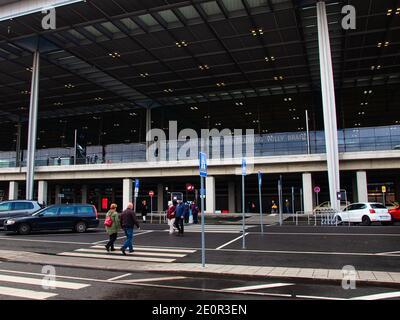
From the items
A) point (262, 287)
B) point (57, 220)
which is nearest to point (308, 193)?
point (57, 220)

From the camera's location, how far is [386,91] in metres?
47.6

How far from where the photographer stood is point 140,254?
553 inches

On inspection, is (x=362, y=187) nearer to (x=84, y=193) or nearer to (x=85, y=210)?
(x=85, y=210)

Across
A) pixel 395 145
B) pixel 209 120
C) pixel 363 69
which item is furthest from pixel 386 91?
pixel 209 120

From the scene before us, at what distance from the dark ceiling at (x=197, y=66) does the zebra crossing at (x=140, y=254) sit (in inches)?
767

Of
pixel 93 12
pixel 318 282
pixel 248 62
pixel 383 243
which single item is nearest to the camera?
pixel 318 282

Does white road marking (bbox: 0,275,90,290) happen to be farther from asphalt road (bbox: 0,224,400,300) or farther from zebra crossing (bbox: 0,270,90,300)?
asphalt road (bbox: 0,224,400,300)

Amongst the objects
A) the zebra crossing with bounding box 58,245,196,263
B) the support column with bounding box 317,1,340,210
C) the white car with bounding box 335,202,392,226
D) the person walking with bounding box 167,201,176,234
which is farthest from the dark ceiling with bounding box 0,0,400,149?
the zebra crossing with bounding box 58,245,196,263

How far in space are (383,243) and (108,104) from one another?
152 ft

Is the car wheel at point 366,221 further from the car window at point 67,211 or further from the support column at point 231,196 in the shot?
the support column at point 231,196

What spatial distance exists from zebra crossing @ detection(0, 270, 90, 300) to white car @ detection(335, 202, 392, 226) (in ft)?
67.4

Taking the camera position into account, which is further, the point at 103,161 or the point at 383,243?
the point at 103,161
